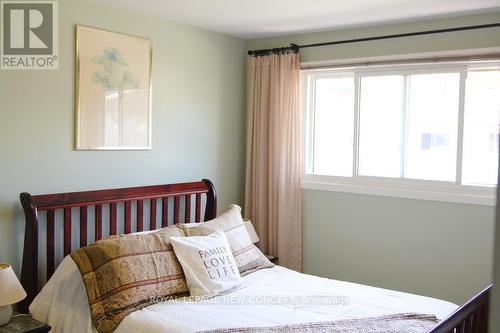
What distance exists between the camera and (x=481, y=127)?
11.3 ft

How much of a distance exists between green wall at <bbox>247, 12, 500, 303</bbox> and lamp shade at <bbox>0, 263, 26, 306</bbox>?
2.29m

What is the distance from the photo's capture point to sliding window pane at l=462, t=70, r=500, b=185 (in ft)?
11.1

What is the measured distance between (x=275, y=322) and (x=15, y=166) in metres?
1.70

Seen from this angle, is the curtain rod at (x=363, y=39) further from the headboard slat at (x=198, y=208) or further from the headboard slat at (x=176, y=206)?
the headboard slat at (x=176, y=206)

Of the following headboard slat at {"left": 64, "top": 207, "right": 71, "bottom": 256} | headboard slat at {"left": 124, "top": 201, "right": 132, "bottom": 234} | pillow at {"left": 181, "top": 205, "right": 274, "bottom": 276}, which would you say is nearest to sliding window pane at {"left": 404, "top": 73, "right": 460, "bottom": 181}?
pillow at {"left": 181, "top": 205, "right": 274, "bottom": 276}

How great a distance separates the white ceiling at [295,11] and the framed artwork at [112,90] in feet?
0.86

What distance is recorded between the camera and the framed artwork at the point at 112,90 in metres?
3.18

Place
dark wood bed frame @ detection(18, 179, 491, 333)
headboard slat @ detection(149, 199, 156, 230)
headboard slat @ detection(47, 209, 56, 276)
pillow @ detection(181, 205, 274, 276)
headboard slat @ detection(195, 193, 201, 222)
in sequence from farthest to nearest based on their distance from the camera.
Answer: headboard slat @ detection(195, 193, 201, 222) < headboard slat @ detection(149, 199, 156, 230) < pillow @ detection(181, 205, 274, 276) < headboard slat @ detection(47, 209, 56, 276) < dark wood bed frame @ detection(18, 179, 491, 333)

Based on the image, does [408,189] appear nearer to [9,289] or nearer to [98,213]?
[98,213]

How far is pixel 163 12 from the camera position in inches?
137

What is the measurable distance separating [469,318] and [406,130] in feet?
6.00

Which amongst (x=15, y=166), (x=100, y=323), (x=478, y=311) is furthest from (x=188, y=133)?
(x=478, y=311)

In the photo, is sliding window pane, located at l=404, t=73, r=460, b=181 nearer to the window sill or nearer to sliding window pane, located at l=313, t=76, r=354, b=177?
the window sill

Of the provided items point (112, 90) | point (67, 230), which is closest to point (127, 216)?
point (67, 230)
